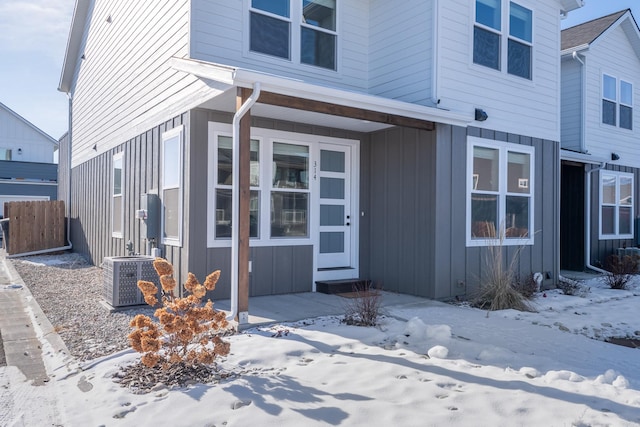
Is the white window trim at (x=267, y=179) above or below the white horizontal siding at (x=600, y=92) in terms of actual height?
below

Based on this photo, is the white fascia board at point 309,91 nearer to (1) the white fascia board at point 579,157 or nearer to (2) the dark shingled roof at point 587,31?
(1) the white fascia board at point 579,157

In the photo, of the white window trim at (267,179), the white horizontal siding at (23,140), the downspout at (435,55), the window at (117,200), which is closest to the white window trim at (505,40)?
the downspout at (435,55)

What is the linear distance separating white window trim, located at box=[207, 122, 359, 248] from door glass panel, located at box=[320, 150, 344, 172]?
0.48 feet

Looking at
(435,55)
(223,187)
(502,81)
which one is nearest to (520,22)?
(502,81)

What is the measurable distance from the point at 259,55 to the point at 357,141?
2.07 m

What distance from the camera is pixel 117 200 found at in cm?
991

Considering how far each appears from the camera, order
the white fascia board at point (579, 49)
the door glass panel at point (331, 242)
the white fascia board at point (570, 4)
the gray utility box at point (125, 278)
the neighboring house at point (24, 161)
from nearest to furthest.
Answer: the gray utility box at point (125, 278), the door glass panel at point (331, 242), the white fascia board at point (570, 4), the white fascia board at point (579, 49), the neighboring house at point (24, 161)

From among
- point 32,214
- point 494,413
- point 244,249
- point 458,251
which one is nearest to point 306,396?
point 494,413

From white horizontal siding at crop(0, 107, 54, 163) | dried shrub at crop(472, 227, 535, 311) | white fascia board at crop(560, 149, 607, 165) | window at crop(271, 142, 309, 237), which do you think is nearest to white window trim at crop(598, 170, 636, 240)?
white fascia board at crop(560, 149, 607, 165)

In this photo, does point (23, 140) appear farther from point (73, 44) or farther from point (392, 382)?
point (392, 382)

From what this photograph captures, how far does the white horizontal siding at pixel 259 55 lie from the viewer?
6.57 meters

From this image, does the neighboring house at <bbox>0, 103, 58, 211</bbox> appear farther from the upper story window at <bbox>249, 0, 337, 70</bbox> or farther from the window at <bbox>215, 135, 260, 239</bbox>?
the window at <bbox>215, 135, 260, 239</bbox>

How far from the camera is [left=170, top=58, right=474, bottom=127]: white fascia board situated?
198 inches

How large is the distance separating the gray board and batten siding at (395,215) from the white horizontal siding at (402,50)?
0.71 metres
